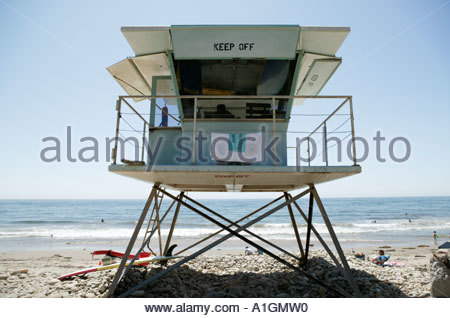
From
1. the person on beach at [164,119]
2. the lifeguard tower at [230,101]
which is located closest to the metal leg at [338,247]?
the lifeguard tower at [230,101]

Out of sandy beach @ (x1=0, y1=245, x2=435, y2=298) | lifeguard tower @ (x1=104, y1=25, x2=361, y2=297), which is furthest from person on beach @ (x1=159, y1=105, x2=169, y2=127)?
sandy beach @ (x1=0, y1=245, x2=435, y2=298)

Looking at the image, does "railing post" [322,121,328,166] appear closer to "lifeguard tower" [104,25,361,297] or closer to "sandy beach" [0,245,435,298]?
"lifeguard tower" [104,25,361,297]

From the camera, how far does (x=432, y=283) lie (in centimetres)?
544

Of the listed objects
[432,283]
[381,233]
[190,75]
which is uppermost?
[190,75]

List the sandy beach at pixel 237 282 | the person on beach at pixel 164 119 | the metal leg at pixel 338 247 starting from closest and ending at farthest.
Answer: the metal leg at pixel 338 247, the sandy beach at pixel 237 282, the person on beach at pixel 164 119

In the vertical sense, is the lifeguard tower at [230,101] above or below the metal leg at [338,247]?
above

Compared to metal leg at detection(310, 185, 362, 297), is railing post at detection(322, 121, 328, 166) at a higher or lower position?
higher

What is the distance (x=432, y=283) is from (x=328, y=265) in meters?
2.70

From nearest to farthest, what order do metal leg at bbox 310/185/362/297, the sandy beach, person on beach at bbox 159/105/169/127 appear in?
1. metal leg at bbox 310/185/362/297
2. the sandy beach
3. person on beach at bbox 159/105/169/127

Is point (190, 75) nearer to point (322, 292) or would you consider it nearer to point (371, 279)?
point (322, 292)

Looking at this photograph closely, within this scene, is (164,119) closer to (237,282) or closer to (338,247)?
(237,282)

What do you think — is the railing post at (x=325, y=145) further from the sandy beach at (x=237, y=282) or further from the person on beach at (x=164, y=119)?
the person on beach at (x=164, y=119)

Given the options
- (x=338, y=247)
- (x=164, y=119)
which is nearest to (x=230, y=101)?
(x=164, y=119)

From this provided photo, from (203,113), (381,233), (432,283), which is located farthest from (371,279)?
(381,233)
